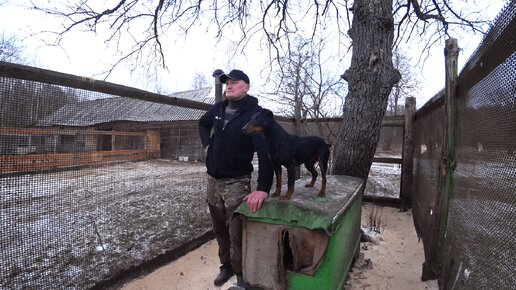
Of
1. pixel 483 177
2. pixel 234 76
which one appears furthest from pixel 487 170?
pixel 234 76

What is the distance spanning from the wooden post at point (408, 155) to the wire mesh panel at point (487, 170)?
3394 millimetres

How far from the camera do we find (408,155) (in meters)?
5.40

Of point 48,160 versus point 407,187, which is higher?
point 48,160

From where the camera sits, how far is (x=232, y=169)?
265 cm

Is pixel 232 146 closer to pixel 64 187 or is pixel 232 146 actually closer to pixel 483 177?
pixel 64 187

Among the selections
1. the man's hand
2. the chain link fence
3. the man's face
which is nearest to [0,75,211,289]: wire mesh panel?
the man's face

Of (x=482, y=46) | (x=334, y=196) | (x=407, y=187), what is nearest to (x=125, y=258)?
(x=334, y=196)

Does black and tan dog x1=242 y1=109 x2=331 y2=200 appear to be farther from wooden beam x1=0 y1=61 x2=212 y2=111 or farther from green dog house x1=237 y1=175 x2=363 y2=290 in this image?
wooden beam x1=0 y1=61 x2=212 y2=111

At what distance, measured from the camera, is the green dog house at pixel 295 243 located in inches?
77.6

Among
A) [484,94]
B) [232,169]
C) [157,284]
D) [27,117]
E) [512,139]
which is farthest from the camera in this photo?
[157,284]

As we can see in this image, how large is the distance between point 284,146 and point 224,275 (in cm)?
163

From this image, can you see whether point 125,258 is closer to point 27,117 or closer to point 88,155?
point 88,155

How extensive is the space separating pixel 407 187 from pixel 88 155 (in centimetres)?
533

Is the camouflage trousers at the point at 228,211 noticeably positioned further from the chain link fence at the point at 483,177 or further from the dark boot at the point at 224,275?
the chain link fence at the point at 483,177
